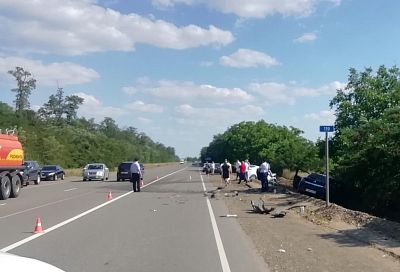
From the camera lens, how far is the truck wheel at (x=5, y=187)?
85.8ft

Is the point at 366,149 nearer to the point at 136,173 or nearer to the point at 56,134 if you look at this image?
the point at 136,173

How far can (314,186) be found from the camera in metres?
28.6

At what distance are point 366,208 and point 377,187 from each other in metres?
2.70

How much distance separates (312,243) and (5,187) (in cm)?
1810

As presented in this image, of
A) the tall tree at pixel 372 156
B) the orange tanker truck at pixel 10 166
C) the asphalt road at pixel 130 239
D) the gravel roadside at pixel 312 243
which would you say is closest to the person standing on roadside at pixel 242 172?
the tall tree at pixel 372 156

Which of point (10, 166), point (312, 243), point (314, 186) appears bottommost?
point (312, 243)

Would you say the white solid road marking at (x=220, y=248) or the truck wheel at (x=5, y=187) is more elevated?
the truck wheel at (x=5, y=187)

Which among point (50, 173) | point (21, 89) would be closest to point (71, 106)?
point (21, 89)

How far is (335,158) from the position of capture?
35.5 meters

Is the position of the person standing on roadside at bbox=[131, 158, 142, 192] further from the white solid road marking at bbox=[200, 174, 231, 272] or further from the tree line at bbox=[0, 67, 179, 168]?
the tree line at bbox=[0, 67, 179, 168]

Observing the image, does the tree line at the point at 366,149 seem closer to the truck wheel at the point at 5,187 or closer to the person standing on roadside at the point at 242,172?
the person standing on roadside at the point at 242,172

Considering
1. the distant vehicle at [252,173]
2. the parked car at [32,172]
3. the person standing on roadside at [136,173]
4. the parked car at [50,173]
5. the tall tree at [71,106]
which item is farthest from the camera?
the tall tree at [71,106]

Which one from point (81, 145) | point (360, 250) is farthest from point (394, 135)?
point (81, 145)

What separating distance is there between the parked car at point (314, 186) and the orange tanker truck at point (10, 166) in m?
14.3
